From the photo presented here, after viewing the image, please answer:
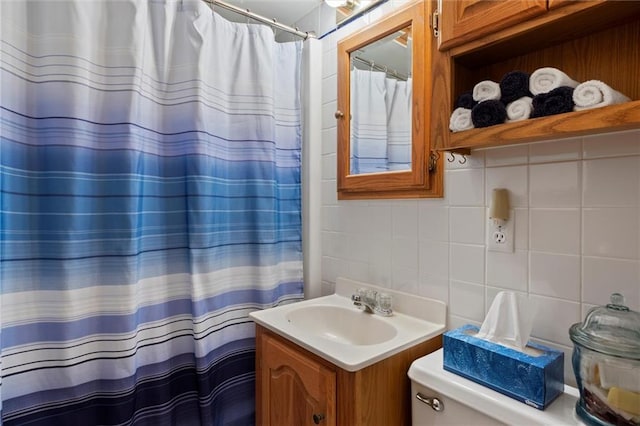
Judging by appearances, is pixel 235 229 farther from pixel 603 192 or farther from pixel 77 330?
pixel 603 192

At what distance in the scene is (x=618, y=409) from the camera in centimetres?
69

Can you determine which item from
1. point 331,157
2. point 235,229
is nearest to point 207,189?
point 235,229

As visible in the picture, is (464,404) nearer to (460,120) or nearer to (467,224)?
(467,224)

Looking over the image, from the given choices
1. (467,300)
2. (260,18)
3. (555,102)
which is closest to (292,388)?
(467,300)

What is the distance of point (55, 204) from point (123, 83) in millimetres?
471

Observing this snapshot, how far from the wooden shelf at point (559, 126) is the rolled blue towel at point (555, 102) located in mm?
18

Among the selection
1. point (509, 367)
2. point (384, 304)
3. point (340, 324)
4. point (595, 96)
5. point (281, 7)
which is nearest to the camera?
point (595, 96)

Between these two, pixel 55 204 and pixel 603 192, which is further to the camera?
pixel 55 204

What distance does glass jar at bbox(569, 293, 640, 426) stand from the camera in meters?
0.69

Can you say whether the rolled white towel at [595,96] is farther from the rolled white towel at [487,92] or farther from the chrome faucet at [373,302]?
the chrome faucet at [373,302]

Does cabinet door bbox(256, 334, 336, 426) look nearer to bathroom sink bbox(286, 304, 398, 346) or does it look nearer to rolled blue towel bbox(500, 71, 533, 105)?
bathroom sink bbox(286, 304, 398, 346)

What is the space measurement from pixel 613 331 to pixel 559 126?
46 centimetres

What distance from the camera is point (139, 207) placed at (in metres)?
1.26

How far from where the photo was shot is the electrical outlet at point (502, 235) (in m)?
1.02
